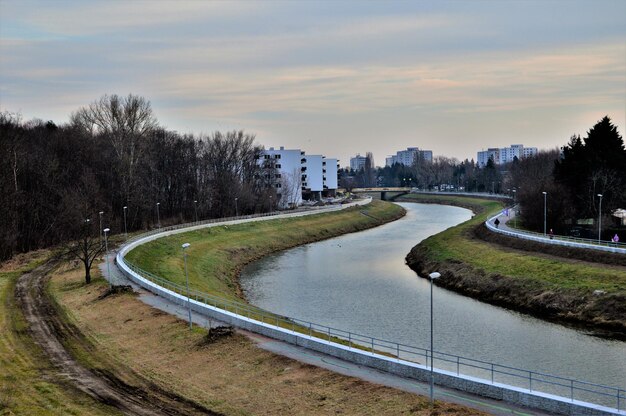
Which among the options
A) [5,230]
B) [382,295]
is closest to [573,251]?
[382,295]

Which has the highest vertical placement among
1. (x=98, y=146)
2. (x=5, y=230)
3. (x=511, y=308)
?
(x=98, y=146)

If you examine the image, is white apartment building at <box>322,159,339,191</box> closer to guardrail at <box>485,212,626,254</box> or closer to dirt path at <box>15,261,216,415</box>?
guardrail at <box>485,212,626,254</box>

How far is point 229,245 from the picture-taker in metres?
85.6

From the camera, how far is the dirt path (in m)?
26.3

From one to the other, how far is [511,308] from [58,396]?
3529 cm

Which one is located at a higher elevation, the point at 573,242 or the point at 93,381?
the point at 573,242

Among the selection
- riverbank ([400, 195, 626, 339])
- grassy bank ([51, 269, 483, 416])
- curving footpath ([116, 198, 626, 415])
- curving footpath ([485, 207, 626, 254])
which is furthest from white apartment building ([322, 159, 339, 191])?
grassy bank ([51, 269, 483, 416])

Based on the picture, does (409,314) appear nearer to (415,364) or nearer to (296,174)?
(415,364)

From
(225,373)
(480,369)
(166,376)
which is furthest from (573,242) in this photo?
(166,376)

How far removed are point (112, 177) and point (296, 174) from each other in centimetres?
7543

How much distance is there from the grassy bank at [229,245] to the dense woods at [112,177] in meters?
8.68

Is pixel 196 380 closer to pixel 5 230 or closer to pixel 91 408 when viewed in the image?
pixel 91 408

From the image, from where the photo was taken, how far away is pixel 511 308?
48750 mm

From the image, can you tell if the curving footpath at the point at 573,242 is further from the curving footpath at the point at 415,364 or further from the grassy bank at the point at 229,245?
the grassy bank at the point at 229,245
